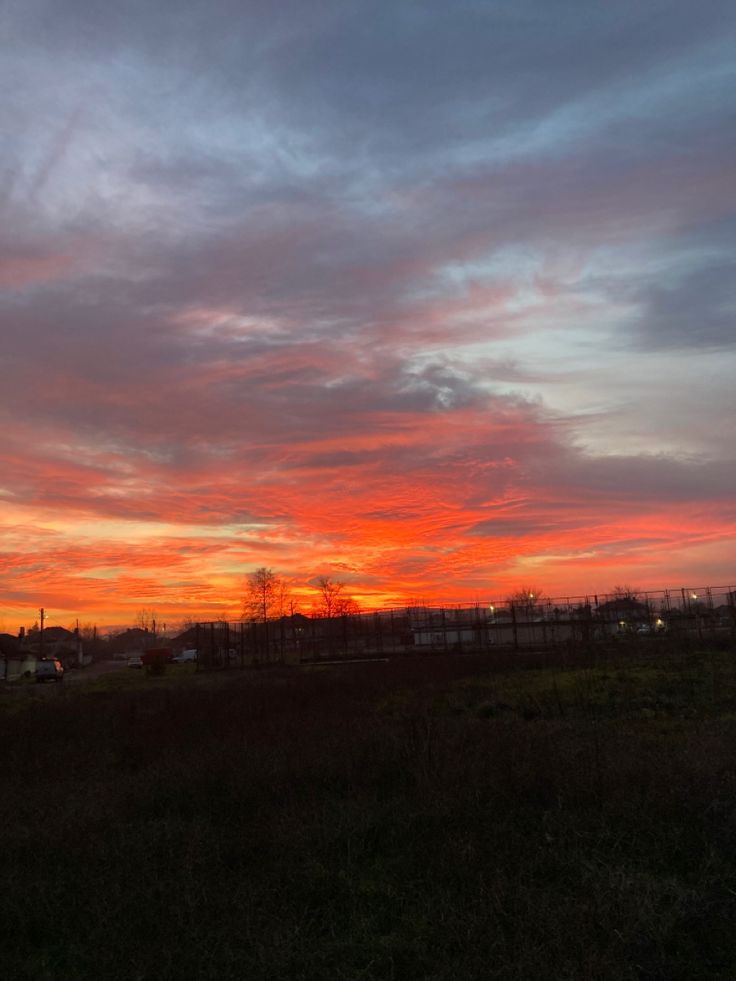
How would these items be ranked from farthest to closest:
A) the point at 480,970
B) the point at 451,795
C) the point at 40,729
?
the point at 40,729, the point at 451,795, the point at 480,970

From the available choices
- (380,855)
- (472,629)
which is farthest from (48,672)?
(380,855)

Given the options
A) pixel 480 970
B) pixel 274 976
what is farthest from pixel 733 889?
pixel 274 976

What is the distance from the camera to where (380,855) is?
24.7 ft

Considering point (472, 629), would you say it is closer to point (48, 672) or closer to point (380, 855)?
point (48, 672)

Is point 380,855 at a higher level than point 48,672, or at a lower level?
higher

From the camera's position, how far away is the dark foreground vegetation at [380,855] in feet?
17.9

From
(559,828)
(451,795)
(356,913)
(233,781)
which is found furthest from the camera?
(233,781)

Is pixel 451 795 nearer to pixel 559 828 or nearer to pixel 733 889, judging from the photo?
pixel 559 828

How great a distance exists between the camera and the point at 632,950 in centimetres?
532

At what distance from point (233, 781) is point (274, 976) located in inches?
184

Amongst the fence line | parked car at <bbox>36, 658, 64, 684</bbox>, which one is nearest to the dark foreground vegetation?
the fence line

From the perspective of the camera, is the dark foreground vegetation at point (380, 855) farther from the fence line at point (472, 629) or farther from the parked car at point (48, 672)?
the parked car at point (48, 672)

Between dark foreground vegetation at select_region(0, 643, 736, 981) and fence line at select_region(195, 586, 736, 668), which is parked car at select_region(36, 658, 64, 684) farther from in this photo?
dark foreground vegetation at select_region(0, 643, 736, 981)

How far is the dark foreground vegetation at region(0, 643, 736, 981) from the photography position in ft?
17.9
